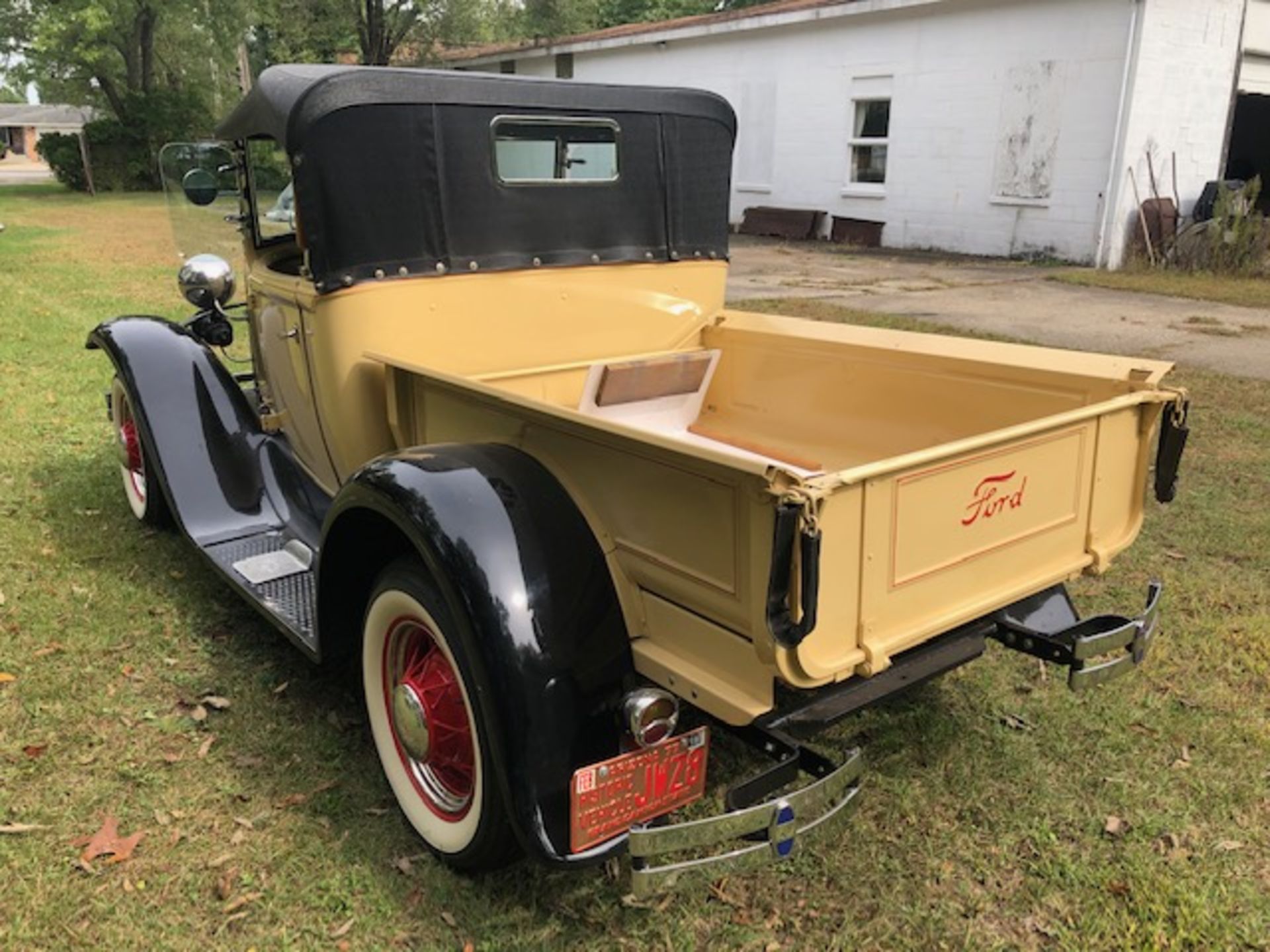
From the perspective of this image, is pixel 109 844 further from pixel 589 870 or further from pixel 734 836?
pixel 734 836

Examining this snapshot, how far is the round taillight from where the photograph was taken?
7.29 ft

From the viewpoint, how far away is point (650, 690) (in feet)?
7.41

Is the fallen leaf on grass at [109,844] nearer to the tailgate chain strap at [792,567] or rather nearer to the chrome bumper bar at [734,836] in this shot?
the chrome bumper bar at [734,836]

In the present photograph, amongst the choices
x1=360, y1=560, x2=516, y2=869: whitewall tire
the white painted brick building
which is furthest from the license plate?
the white painted brick building

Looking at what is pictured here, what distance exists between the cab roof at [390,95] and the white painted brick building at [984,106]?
40.3 feet

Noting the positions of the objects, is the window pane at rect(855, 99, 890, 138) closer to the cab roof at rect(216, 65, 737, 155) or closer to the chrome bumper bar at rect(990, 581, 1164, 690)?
the cab roof at rect(216, 65, 737, 155)

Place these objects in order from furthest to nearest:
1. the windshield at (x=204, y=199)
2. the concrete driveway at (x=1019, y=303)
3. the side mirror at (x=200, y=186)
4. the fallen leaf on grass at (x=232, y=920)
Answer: the concrete driveway at (x=1019, y=303) → the windshield at (x=204, y=199) → the side mirror at (x=200, y=186) → the fallen leaf on grass at (x=232, y=920)

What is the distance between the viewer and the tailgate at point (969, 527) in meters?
2.07

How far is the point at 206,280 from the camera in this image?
178 inches

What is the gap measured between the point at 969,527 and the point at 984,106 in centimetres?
1480

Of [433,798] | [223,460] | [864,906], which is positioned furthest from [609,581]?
[223,460]

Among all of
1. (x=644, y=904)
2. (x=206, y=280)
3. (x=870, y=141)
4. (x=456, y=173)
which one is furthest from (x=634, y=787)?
(x=870, y=141)

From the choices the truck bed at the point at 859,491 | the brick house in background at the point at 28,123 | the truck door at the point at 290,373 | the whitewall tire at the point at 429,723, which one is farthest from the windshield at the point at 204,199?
the brick house in background at the point at 28,123

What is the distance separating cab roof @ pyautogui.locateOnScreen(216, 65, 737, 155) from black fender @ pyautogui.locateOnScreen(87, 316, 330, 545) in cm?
97
